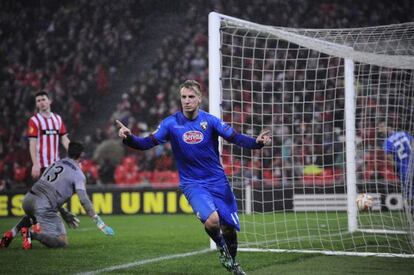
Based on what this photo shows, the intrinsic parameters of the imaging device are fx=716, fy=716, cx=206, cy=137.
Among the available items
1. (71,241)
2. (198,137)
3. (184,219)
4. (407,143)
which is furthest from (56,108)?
(198,137)

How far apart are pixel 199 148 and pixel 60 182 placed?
3.32m

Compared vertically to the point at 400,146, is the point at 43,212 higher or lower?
lower

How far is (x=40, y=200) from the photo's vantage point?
9633 millimetres

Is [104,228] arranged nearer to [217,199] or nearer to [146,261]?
[146,261]

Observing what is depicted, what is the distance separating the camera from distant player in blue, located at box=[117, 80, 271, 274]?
→ 273 inches

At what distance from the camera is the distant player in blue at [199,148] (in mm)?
6938

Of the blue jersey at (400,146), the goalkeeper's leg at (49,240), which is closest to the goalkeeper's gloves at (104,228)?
the goalkeeper's leg at (49,240)

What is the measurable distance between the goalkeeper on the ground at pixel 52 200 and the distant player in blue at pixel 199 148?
112 inches

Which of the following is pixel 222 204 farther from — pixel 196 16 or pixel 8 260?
pixel 196 16

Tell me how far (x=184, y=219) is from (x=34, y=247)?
644 cm

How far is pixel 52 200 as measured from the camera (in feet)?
31.7

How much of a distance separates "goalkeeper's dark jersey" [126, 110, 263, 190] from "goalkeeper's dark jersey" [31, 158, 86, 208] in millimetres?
2942

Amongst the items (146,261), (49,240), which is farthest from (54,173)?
(146,261)

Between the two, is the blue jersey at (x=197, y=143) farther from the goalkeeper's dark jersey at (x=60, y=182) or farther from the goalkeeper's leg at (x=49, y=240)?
the goalkeeper's leg at (x=49, y=240)
